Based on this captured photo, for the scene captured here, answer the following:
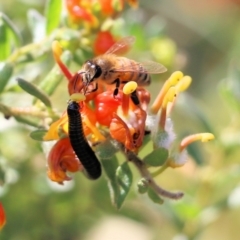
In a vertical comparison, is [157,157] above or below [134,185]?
above

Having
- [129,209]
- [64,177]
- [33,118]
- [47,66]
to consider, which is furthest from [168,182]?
[64,177]

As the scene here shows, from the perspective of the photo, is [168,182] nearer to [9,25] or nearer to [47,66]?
[47,66]

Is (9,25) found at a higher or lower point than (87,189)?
higher

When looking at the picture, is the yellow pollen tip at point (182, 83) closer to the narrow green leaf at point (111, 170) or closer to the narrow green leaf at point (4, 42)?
the narrow green leaf at point (111, 170)

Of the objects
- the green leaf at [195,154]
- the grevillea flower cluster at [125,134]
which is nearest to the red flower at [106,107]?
the grevillea flower cluster at [125,134]

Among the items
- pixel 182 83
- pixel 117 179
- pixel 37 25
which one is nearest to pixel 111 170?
pixel 117 179

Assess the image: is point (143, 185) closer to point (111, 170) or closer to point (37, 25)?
point (111, 170)
